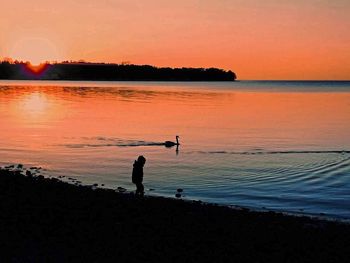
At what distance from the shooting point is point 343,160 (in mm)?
39844

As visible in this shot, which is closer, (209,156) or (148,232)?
(148,232)

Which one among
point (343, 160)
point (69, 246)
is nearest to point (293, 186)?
point (343, 160)

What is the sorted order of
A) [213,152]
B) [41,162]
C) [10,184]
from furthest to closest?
[213,152]
[41,162]
[10,184]

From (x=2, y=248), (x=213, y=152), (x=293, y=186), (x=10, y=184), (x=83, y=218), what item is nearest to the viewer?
(x=2, y=248)

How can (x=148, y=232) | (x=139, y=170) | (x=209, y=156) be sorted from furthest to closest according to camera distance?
(x=209, y=156) → (x=139, y=170) → (x=148, y=232)

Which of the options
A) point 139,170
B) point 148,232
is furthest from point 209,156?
point 148,232

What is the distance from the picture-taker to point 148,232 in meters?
17.3

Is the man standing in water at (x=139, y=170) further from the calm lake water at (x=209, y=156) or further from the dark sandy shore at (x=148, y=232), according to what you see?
the calm lake water at (x=209, y=156)

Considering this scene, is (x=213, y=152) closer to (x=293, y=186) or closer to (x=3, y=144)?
(x=293, y=186)

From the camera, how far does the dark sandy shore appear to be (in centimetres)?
1514

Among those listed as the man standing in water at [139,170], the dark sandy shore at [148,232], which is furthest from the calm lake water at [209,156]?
the dark sandy shore at [148,232]

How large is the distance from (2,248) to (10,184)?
991cm

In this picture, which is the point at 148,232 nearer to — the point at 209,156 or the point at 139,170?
the point at 139,170

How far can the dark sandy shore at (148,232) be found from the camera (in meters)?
15.1
